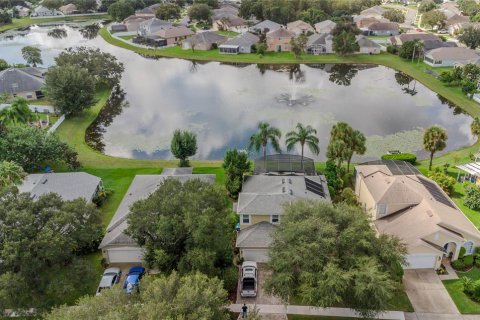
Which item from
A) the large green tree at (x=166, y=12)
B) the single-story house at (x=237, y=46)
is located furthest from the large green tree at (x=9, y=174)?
the large green tree at (x=166, y=12)

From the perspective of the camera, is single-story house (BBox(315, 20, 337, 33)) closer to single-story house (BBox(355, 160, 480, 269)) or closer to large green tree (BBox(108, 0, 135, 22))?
large green tree (BBox(108, 0, 135, 22))

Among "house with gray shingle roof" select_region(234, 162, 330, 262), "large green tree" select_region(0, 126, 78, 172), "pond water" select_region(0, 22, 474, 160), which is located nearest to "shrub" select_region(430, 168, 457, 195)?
"pond water" select_region(0, 22, 474, 160)

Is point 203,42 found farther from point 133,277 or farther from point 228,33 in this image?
point 133,277

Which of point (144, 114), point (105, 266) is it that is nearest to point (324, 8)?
point (144, 114)

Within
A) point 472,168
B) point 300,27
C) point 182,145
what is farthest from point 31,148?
point 300,27

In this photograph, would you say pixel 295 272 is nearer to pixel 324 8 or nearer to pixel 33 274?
pixel 33 274

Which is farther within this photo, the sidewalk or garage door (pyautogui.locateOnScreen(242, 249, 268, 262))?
garage door (pyautogui.locateOnScreen(242, 249, 268, 262))

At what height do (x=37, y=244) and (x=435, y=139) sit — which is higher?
(x=37, y=244)
